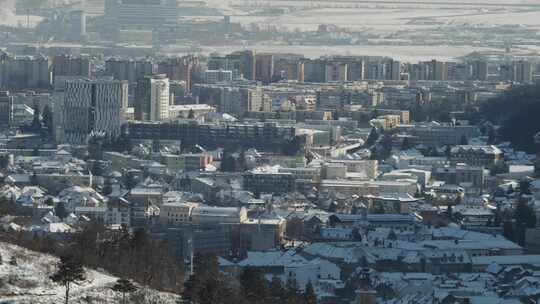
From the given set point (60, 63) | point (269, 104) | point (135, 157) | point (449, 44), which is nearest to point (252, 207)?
point (135, 157)

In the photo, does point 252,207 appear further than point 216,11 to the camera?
No

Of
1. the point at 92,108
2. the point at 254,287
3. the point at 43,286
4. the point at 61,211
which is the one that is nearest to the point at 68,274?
the point at 43,286

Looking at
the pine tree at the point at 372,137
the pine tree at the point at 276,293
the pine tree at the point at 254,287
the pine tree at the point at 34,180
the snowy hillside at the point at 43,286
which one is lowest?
the pine tree at the point at 372,137

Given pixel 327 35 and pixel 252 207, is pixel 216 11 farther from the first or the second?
pixel 252 207

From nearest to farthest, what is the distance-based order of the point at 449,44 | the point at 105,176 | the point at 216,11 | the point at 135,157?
the point at 105,176 → the point at 135,157 → the point at 449,44 → the point at 216,11

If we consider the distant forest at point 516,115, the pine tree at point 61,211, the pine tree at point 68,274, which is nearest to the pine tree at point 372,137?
the distant forest at point 516,115

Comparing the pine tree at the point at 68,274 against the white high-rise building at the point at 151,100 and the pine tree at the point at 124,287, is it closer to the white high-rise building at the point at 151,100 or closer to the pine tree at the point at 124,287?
the pine tree at the point at 124,287

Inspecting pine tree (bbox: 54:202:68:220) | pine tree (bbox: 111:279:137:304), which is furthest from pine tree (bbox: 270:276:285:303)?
pine tree (bbox: 54:202:68:220)
